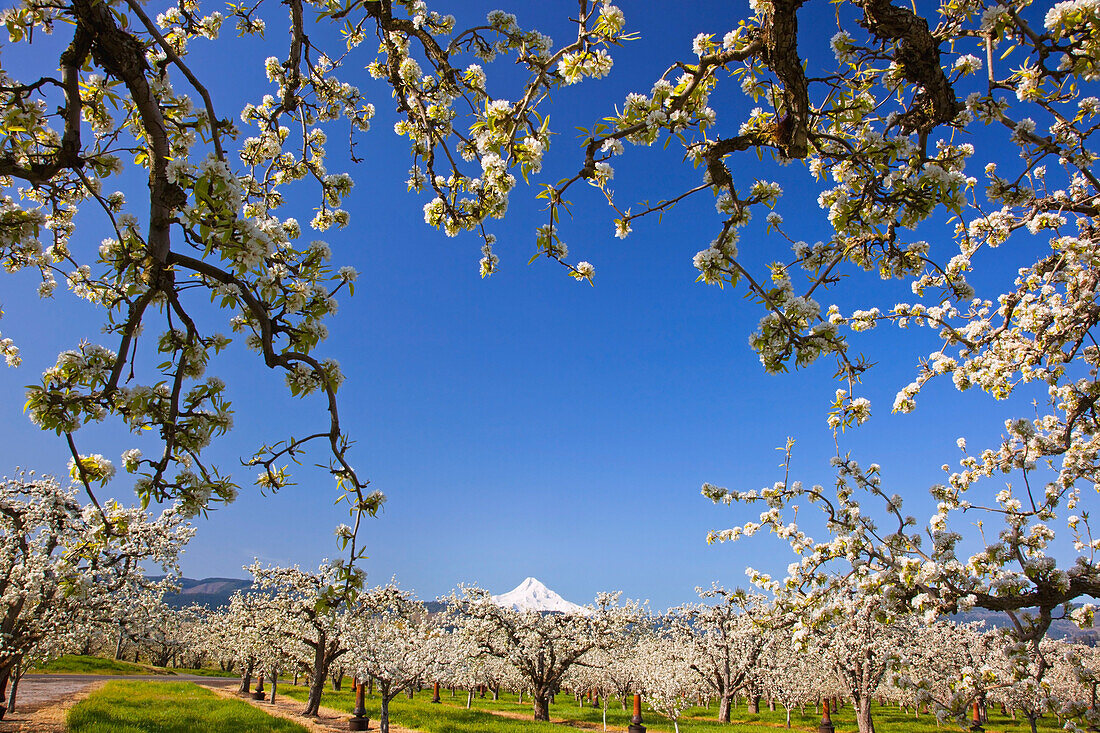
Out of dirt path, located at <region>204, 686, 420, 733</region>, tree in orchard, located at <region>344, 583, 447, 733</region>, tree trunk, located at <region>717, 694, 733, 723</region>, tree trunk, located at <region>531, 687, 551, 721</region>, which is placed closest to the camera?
tree in orchard, located at <region>344, 583, 447, 733</region>

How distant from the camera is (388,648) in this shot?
63.3 feet

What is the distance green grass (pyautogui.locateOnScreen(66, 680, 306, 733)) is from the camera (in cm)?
1437

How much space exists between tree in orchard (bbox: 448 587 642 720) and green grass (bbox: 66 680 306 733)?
8.66 metres

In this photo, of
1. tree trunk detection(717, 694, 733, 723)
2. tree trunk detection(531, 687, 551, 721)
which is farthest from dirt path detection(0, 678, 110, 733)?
tree trunk detection(717, 694, 733, 723)

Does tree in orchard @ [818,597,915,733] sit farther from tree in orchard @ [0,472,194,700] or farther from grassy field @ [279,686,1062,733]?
tree in orchard @ [0,472,194,700]

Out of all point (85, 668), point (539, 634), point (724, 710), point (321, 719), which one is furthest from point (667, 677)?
point (85, 668)

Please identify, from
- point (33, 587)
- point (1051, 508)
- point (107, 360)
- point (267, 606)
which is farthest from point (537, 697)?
point (107, 360)

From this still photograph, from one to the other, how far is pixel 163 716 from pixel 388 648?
703cm

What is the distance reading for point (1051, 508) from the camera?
519 centimetres

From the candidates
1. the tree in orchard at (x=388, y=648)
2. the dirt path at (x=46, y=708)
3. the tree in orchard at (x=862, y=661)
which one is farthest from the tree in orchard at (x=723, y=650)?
the dirt path at (x=46, y=708)

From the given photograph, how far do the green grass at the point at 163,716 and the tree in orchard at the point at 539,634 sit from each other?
8.66 metres

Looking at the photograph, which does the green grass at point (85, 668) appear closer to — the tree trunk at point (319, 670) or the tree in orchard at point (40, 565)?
the tree trunk at point (319, 670)

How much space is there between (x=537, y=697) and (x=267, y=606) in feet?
47.5

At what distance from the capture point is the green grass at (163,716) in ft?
47.1
